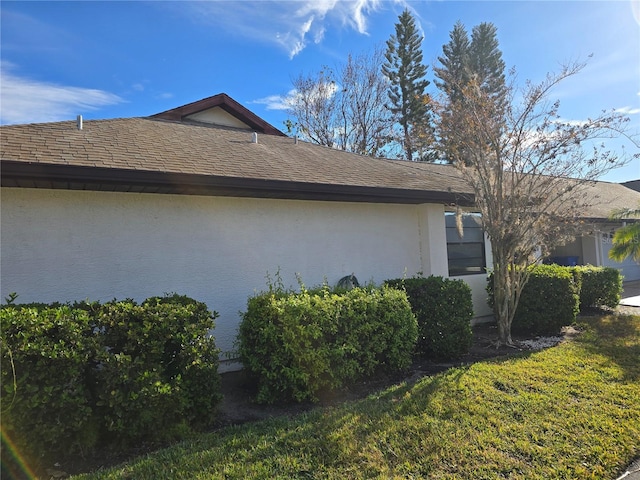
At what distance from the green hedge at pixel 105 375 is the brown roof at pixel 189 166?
1900mm

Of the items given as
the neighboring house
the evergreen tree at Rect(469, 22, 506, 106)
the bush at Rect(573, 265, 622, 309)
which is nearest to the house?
the bush at Rect(573, 265, 622, 309)

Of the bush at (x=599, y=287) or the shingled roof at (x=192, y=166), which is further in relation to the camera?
the bush at (x=599, y=287)

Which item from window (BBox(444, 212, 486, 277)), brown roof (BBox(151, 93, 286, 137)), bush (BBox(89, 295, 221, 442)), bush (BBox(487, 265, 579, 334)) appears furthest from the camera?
brown roof (BBox(151, 93, 286, 137))

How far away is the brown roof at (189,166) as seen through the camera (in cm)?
502

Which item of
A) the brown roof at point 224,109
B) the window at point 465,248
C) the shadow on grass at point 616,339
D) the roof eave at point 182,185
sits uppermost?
the brown roof at point 224,109

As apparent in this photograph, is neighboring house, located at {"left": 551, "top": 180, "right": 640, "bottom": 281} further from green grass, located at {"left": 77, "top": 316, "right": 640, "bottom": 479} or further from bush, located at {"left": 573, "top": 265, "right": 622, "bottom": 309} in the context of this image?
green grass, located at {"left": 77, "top": 316, "right": 640, "bottom": 479}

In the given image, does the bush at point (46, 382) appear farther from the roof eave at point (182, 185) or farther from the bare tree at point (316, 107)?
the bare tree at point (316, 107)

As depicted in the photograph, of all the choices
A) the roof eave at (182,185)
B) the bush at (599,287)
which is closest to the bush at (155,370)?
the roof eave at (182,185)

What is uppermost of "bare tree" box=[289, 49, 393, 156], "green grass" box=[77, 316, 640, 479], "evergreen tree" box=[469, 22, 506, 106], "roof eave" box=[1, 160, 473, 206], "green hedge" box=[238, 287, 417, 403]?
"evergreen tree" box=[469, 22, 506, 106]

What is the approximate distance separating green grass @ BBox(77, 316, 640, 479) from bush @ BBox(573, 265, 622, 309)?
5436mm

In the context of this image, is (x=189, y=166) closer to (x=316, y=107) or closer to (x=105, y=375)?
(x=105, y=375)

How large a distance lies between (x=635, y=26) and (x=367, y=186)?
6.19m

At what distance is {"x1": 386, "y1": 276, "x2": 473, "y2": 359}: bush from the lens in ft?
20.8

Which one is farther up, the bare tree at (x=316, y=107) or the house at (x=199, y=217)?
the bare tree at (x=316, y=107)
